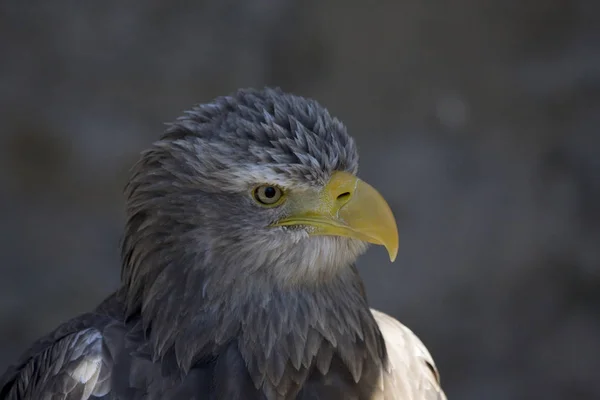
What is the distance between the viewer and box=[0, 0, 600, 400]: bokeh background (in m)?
5.41

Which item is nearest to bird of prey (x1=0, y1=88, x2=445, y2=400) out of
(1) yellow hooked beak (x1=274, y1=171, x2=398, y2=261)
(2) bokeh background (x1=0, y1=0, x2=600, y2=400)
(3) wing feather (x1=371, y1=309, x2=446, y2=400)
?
(1) yellow hooked beak (x1=274, y1=171, x2=398, y2=261)

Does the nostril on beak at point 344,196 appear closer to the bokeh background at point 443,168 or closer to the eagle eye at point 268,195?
the eagle eye at point 268,195

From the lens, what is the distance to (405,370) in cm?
291

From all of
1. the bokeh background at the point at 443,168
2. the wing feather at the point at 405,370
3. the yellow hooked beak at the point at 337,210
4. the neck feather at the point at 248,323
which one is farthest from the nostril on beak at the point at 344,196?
the bokeh background at the point at 443,168

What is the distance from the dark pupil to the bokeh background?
311cm

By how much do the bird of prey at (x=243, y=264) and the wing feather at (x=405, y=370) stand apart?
12 cm

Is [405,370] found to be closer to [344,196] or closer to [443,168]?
[344,196]

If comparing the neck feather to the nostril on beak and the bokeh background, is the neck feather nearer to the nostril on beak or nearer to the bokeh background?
the nostril on beak

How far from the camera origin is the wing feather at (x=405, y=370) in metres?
2.71

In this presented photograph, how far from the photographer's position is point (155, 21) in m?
5.30

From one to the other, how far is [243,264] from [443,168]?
3.34 m

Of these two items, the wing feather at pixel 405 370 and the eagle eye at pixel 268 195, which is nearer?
the eagle eye at pixel 268 195

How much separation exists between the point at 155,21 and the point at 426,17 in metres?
1.84

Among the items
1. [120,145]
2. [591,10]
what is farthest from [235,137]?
[591,10]
